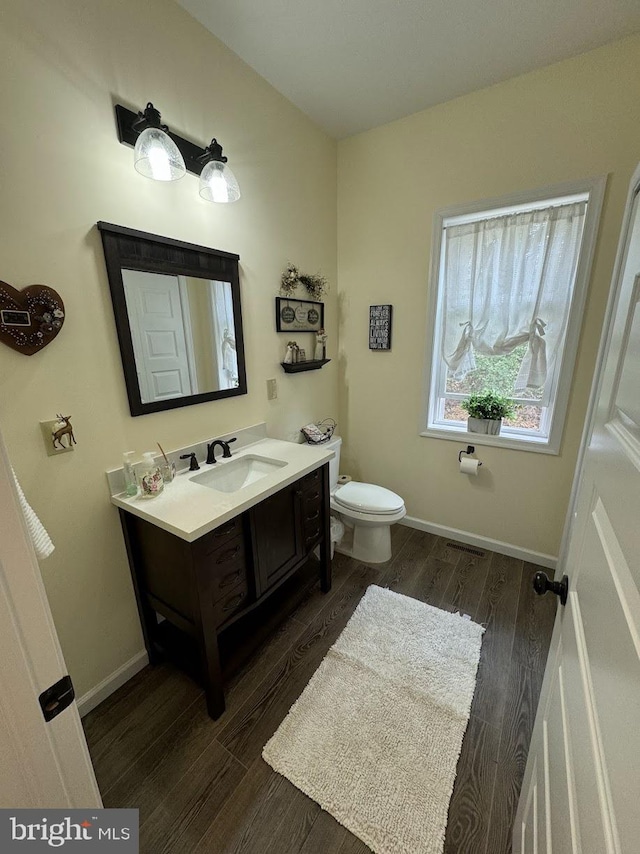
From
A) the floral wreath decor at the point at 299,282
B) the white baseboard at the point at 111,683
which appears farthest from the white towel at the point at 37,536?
the floral wreath decor at the point at 299,282

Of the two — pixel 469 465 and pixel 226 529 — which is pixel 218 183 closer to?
pixel 226 529

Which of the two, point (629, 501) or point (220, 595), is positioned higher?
point (629, 501)

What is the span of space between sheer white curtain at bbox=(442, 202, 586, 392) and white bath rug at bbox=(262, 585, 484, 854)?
1.61 m

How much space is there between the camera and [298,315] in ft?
7.28

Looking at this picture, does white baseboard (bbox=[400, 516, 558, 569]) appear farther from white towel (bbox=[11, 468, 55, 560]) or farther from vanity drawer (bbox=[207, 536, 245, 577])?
white towel (bbox=[11, 468, 55, 560])

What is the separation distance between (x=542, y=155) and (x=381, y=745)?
285 centimetres

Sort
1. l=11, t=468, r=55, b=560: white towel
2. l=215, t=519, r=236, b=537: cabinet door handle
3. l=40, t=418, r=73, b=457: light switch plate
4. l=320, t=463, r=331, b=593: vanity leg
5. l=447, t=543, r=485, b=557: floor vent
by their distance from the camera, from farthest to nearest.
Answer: l=447, t=543, r=485, b=557: floor vent < l=320, t=463, r=331, b=593: vanity leg < l=215, t=519, r=236, b=537: cabinet door handle < l=40, t=418, r=73, b=457: light switch plate < l=11, t=468, r=55, b=560: white towel

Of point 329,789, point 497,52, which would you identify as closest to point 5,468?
point 329,789

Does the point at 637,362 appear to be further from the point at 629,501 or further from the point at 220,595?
the point at 220,595

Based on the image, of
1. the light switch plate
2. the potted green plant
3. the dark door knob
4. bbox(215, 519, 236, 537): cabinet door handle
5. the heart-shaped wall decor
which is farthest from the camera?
the potted green plant

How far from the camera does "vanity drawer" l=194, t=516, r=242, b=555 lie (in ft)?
4.00

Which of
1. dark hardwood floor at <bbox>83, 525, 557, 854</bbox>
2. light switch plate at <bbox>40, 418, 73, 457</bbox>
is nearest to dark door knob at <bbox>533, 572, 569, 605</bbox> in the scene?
dark hardwood floor at <bbox>83, 525, 557, 854</bbox>

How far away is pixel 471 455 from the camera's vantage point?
7.58 ft

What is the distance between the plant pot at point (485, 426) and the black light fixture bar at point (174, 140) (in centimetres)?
207
